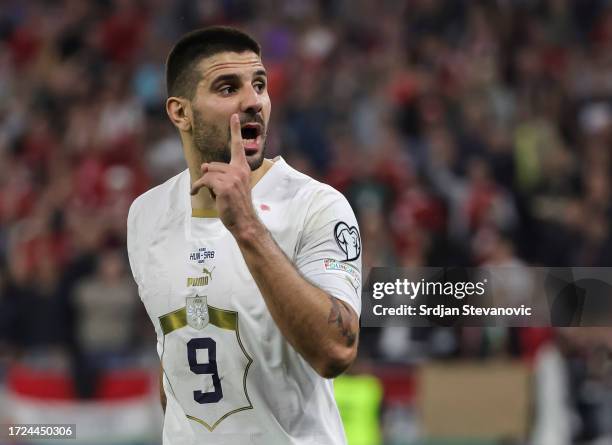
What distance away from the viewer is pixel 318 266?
3.50 meters

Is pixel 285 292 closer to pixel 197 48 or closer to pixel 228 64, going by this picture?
pixel 228 64

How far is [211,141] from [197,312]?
0.52m

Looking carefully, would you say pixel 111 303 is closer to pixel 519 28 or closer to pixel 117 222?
pixel 117 222

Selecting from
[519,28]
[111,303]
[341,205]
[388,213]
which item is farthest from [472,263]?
[341,205]

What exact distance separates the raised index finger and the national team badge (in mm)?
446

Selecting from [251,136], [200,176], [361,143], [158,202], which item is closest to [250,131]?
[251,136]

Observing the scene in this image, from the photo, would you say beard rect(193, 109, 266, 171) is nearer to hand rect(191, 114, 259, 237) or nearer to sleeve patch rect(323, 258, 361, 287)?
hand rect(191, 114, 259, 237)

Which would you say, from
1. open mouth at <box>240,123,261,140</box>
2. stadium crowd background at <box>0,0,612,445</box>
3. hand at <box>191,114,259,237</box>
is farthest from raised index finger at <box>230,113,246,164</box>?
stadium crowd background at <box>0,0,612,445</box>

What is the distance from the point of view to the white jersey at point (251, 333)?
3.55 meters

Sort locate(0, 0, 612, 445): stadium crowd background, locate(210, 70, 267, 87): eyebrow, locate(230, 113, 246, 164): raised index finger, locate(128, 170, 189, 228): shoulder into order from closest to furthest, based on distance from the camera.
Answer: locate(230, 113, 246, 164): raised index finger → locate(210, 70, 267, 87): eyebrow → locate(128, 170, 189, 228): shoulder → locate(0, 0, 612, 445): stadium crowd background

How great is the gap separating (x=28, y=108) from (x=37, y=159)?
1090 mm

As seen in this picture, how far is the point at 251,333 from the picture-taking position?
11.7 feet

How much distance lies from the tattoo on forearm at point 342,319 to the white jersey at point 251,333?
0.05m

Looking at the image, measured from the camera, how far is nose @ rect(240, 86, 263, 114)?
361cm
